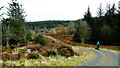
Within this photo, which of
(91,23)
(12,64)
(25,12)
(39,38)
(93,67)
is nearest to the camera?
(12,64)

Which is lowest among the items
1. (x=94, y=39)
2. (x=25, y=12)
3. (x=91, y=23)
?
(x=94, y=39)

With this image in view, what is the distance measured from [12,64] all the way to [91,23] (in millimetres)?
48009

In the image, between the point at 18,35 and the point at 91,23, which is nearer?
the point at 18,35

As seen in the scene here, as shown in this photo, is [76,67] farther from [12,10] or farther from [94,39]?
[94,39]

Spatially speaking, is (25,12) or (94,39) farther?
(94,39)

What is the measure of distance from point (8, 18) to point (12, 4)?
14.5 ft

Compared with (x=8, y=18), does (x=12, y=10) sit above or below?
above

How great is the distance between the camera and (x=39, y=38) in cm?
3241

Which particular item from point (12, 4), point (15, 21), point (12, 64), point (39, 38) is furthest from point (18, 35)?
point (12, 64)

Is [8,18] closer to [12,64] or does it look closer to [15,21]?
[15,21]

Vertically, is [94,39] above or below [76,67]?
below

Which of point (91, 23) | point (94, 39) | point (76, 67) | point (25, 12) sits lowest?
point (94, 39)

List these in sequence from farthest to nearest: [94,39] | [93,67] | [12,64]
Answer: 1. [94,39]
2. [93,67]
3. [12,64]

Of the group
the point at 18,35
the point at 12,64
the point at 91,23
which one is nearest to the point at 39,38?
the point at 18,35
